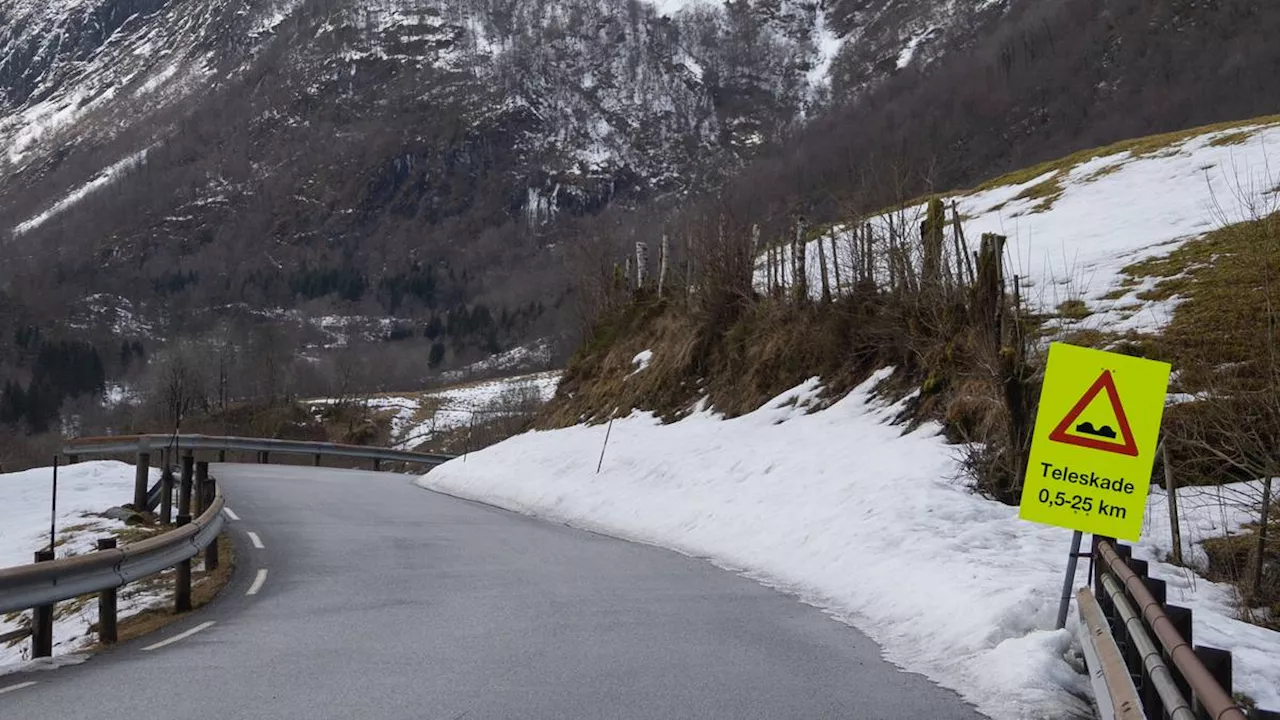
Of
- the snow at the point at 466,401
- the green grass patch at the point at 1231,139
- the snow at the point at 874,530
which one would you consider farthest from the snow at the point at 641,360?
the snow at the point at 466,401

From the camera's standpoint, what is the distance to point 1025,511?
24.5 feet

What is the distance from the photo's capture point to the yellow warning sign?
726cm

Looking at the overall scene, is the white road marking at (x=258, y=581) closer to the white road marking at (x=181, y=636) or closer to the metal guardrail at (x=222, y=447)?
the white road marking at (x=181, y=636)

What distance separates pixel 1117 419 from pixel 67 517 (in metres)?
21.4

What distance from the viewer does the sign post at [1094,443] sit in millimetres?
7258

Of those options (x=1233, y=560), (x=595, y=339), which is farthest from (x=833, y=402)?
(x=595, y=339)

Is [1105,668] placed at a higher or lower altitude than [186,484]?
higher

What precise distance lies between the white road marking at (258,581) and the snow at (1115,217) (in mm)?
11707

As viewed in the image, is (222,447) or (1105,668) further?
(222,447)

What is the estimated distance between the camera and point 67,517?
22484 mm

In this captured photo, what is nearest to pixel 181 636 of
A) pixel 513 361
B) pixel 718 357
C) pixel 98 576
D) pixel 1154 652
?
pixel 98 576

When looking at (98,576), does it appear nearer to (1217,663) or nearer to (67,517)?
(1217,663)

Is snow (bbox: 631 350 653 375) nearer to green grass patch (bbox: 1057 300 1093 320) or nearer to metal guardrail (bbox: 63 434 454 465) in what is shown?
metal guardrail (bbox: 63 434 454 465)

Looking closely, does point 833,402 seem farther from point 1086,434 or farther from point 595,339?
point 595,339
